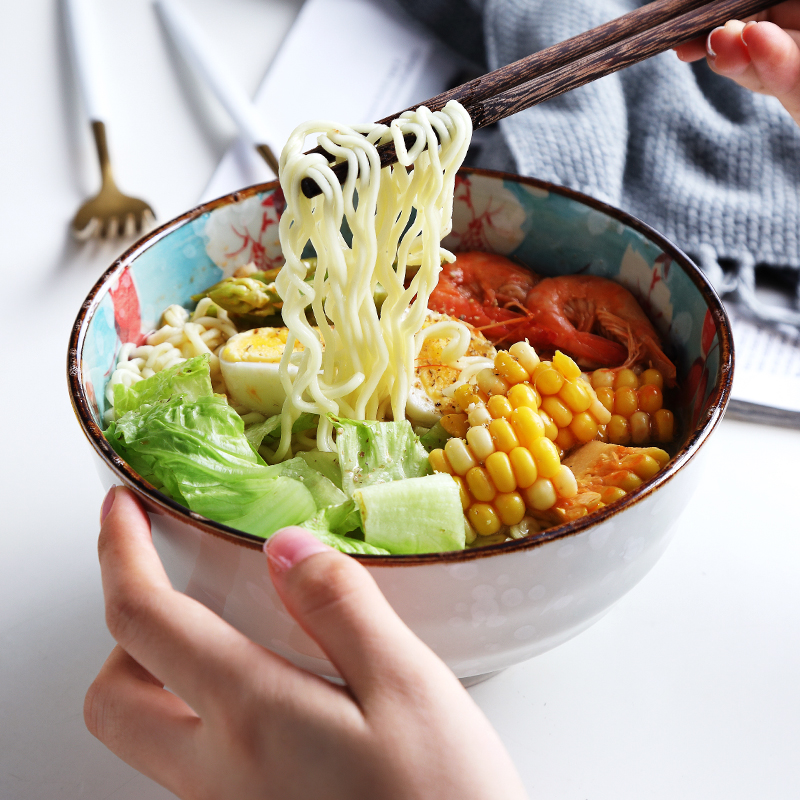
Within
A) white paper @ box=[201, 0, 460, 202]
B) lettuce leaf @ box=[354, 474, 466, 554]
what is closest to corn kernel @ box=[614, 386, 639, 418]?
lettuce leaf @ box=[354, 474, 466, 554]

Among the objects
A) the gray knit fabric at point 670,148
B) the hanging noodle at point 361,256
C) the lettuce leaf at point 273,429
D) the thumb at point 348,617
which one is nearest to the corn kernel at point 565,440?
the hanging noodle at point 361,256

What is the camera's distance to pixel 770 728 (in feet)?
3.32

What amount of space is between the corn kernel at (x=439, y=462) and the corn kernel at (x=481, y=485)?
3 centimetres

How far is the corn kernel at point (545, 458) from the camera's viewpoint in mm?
942

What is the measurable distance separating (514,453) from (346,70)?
1529mm

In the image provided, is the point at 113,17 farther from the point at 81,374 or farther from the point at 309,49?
the point at 81,374

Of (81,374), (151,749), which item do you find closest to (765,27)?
(81,374)

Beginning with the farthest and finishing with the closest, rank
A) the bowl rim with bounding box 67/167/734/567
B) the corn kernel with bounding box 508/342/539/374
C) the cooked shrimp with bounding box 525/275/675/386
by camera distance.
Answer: the cooked shrimp with bounding box 525/275/675/386
the corn kernel with bounding box 508/342/539/374
the bowl rim with bounding box 67/167/734/567

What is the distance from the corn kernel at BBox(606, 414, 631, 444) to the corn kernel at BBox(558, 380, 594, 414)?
0.21ft

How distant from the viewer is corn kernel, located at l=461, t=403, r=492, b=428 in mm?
987

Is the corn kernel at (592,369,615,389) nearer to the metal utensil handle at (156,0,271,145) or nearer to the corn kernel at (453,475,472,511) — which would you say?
the corn kernel at (453,475,472,511)

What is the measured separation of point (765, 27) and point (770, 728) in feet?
3.48

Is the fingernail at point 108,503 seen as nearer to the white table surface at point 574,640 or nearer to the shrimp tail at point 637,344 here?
the white table surface at point 574,640

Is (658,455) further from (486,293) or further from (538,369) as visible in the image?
(486,293)
